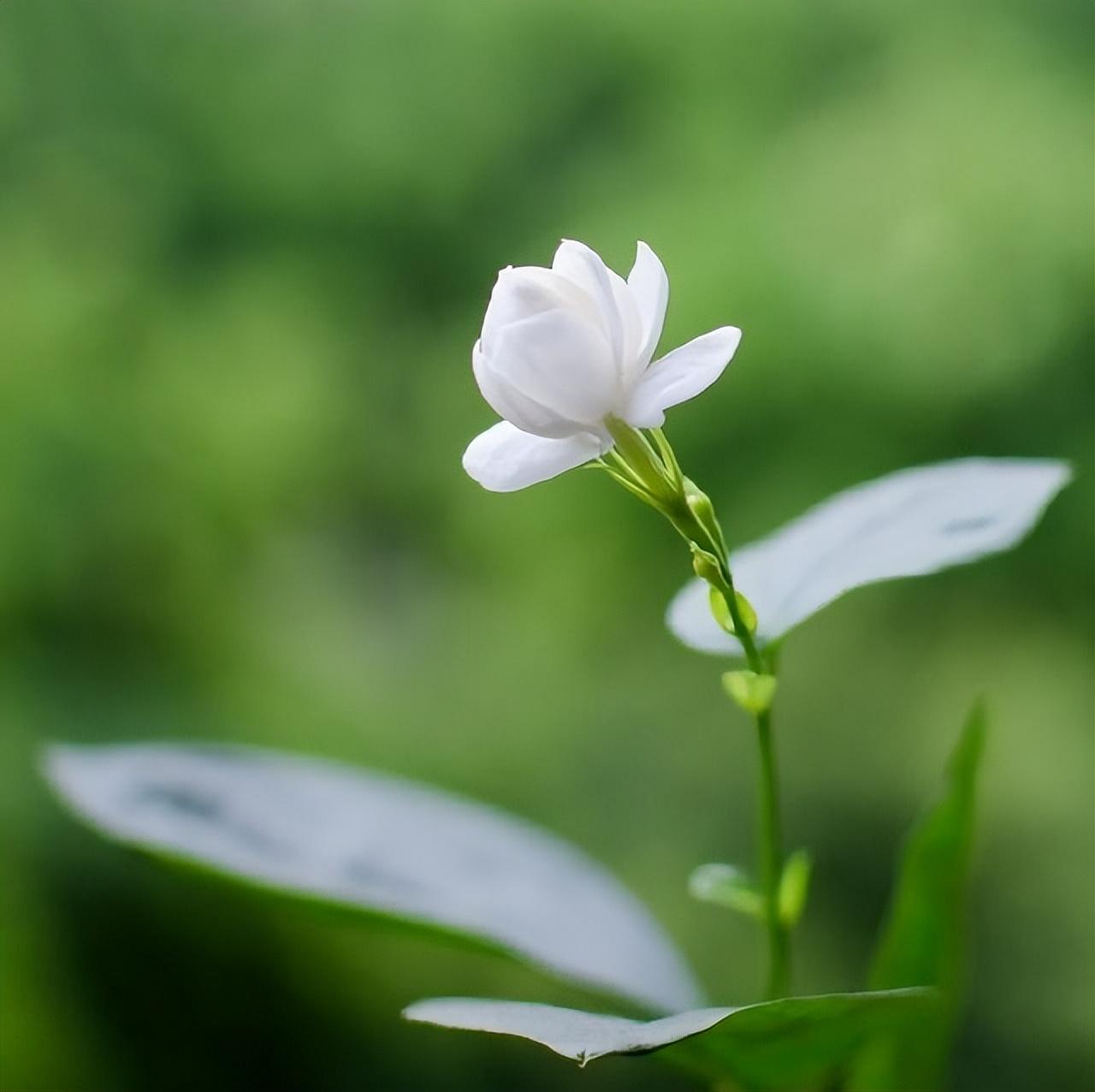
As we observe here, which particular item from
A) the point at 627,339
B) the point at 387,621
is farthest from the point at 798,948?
the point at 627,339

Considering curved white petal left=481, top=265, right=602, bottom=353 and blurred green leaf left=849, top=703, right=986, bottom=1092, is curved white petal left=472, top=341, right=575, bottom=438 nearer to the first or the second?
curved white petal left=481, top=265, right=602, bottom=353

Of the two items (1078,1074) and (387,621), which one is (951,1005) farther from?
(387,621)

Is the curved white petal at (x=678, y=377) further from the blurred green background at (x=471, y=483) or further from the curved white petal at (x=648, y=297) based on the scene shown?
the blurred green background at (x=471, y=483)

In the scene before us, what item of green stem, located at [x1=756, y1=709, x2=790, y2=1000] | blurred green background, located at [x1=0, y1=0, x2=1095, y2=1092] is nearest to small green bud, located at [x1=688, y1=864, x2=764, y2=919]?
green stem, located at [x1=756, y1=709, x2=790, y2=1000]

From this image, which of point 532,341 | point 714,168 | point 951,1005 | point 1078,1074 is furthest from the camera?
point 714,168

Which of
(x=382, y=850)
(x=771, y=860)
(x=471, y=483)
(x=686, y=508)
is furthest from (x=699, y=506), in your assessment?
(x=471, y=483)

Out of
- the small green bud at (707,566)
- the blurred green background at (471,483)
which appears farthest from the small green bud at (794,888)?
the blurred green background at (471,483)
